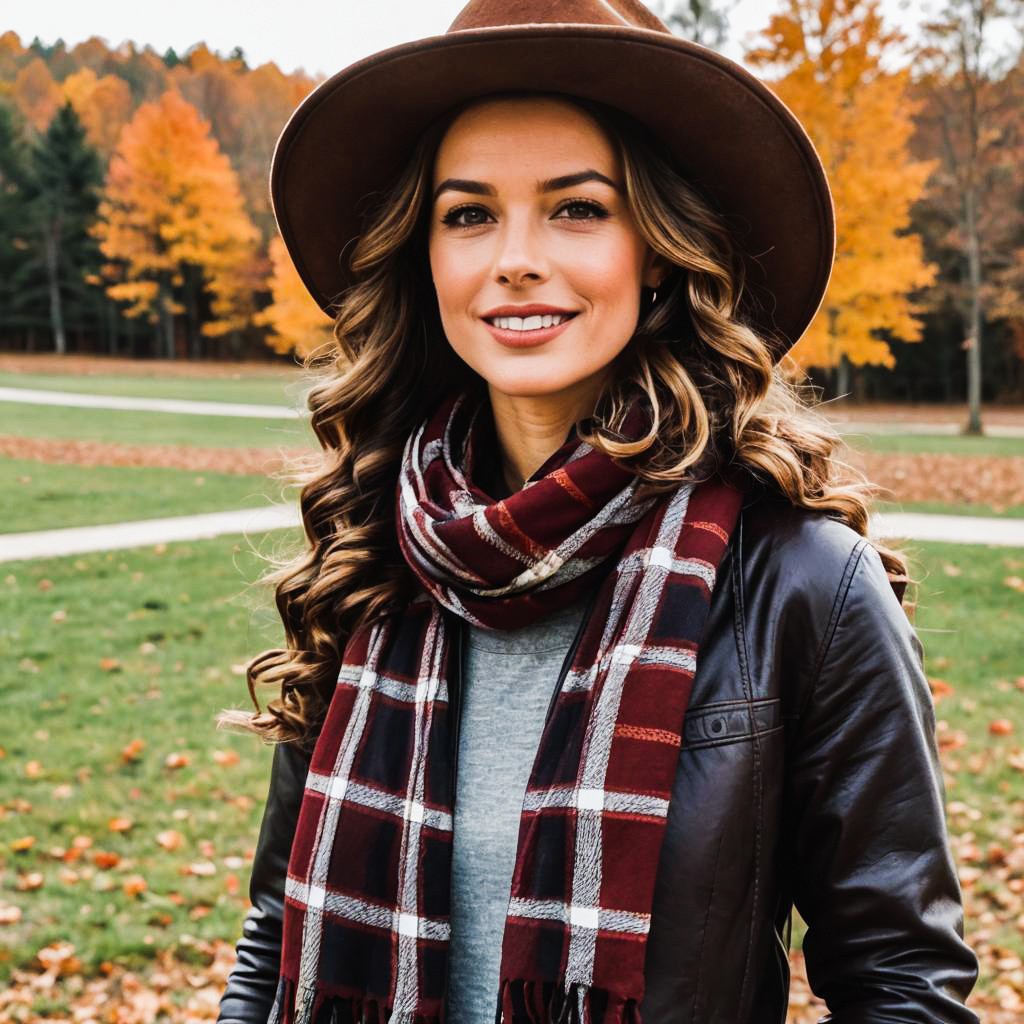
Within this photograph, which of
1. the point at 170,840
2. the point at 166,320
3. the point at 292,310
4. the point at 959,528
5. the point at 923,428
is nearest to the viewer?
the point at 170,840

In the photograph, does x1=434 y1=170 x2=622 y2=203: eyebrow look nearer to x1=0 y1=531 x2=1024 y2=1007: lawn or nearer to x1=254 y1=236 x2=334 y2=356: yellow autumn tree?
x1=0 y1=531 x2=1024 y2=1007: lawn

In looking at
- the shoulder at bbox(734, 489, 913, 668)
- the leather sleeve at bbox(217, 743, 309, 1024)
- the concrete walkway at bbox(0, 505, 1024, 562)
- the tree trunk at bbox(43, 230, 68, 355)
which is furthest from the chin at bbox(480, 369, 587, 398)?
the tree trunk at bbox(43, 230, 68, 355)

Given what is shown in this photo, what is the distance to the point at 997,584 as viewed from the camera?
27.5 feet

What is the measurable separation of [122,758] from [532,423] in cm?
404

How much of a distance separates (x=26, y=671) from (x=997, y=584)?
674 cm

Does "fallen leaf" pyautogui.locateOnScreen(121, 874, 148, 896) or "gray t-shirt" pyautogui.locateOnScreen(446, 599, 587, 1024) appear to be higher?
"gray t-shirt" pyautogui.locateOnScreen(446, 599, 587, 1024)

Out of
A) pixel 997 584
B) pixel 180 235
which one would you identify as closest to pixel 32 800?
pixel 997 584

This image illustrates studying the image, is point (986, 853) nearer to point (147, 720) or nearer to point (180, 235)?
point (147, 720)

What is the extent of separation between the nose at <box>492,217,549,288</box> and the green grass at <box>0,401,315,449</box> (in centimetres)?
1495

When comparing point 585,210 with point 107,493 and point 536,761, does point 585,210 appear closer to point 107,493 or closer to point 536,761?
point 536,761

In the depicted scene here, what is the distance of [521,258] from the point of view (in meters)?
1.71

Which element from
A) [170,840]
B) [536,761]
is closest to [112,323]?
[170,840]

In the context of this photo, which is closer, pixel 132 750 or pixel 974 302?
pixel 132 750

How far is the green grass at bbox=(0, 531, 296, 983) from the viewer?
4051 millimetres
